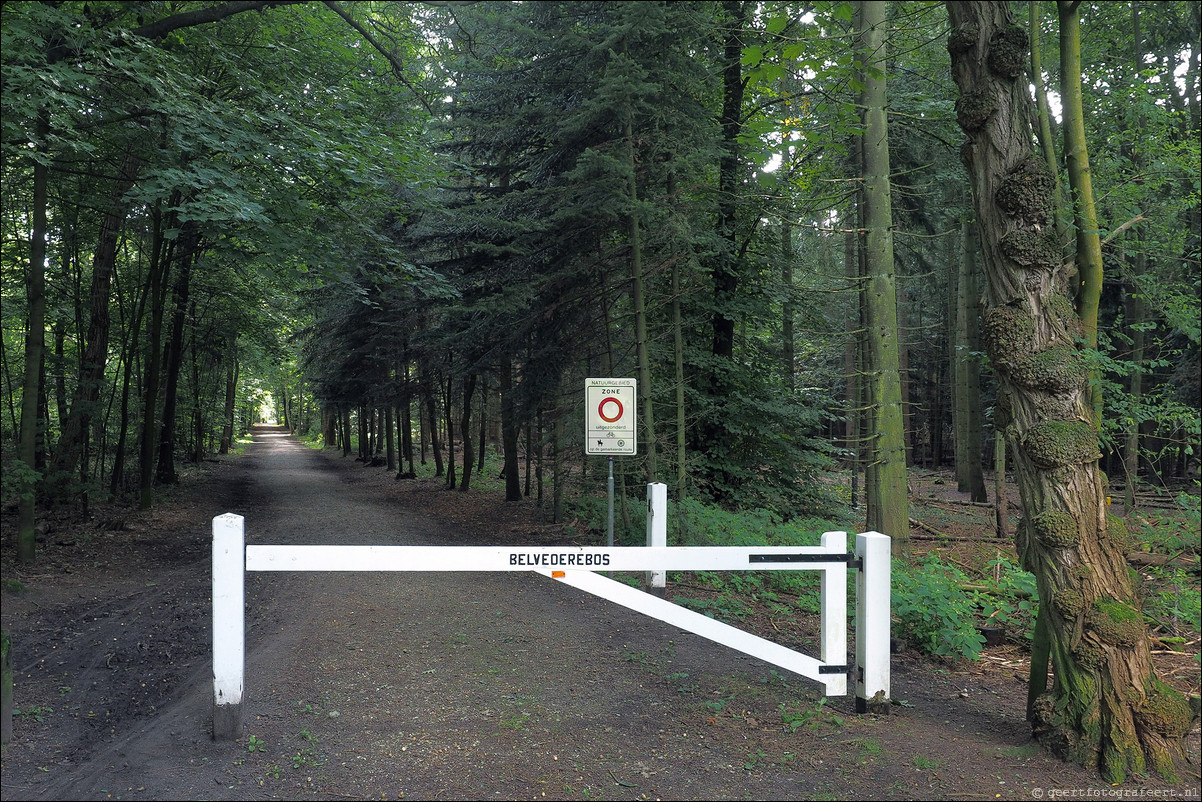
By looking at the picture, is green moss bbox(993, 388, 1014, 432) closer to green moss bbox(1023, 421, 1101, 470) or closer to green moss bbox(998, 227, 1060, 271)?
green moss bbox(1023, 421, 1101, 470)

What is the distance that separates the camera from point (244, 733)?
4.25 meters

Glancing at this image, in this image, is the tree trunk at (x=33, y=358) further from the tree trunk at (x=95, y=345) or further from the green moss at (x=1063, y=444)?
the green moss at (x=1063, y=444)

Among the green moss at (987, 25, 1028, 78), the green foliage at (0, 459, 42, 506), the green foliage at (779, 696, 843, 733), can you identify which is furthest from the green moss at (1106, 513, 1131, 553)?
the green foliage at (0, 459, 42, 506)

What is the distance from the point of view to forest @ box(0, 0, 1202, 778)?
419cm

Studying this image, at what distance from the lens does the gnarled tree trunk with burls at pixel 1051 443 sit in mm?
3736

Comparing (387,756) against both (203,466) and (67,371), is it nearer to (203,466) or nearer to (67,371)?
(67,371)

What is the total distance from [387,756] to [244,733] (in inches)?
37.2

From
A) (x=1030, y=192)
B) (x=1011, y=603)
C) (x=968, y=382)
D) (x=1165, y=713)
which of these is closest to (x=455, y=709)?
(x=1165, y=713)

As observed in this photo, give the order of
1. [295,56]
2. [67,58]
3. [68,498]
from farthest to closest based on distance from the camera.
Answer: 1. [68,498]
2. [295,56]
3. [67,58]

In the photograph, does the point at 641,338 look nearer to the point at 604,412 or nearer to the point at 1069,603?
the point at 604,412

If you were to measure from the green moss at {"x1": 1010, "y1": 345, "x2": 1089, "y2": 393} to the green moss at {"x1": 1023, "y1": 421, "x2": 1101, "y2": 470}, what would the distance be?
21 cm

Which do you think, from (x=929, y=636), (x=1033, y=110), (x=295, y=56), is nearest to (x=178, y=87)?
(x=295, y=56)

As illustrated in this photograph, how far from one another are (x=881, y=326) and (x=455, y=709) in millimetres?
6485

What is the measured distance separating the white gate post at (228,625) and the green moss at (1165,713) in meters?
4.83
